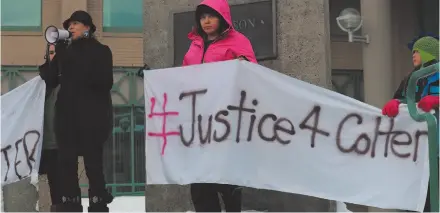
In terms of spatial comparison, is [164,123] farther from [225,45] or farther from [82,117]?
[225,45]

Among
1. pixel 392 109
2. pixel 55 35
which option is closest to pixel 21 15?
pixel 55 35

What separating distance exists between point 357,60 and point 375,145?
1477cm

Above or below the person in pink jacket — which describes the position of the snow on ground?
below

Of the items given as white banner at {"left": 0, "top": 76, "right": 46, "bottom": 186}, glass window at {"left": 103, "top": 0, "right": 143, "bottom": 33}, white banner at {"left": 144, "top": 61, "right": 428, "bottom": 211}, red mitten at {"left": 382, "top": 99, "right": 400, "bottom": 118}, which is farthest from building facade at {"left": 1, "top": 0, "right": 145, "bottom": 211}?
red mitten at {"left": 382, "top": 99, "right": 400, "bottom": 118}

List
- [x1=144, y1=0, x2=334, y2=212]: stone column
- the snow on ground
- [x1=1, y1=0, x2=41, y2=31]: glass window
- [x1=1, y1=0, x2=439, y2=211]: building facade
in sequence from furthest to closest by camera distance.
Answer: [x1=1, y1=0, x2=41, y2=31]: glass window
the snow on ground
[x1=1, y1=0, x2=439, y2=211]: building facade
[x1=144, y1=0, x2=334, y2=212]: stone column

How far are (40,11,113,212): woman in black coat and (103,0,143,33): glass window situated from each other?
14904 millimetres

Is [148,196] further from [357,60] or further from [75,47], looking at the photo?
[357,60]

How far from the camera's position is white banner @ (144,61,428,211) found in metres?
4.09

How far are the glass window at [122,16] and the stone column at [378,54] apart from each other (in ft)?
29.3

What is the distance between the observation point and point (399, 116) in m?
3.95

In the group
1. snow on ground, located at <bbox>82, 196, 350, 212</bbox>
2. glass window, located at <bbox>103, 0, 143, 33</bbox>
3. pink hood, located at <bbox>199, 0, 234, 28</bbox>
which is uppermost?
glass window, located at <bbox>103, 0, 143, 33</bbox>

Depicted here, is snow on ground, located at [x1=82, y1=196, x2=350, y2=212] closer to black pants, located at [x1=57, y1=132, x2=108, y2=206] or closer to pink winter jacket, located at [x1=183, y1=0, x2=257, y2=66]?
black pants, located at [x1=57, y1=132, x2=108, y2=206]

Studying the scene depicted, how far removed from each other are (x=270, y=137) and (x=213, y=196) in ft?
1.81

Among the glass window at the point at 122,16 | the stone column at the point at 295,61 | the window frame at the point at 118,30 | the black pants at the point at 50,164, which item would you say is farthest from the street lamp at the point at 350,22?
the glass window at the point at 122,16
